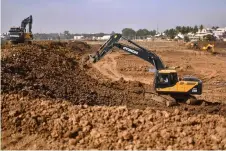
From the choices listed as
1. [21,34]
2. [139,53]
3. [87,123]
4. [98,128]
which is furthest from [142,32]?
[98,128]

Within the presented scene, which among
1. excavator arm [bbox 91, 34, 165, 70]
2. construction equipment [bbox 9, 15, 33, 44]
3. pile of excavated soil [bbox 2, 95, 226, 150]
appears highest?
construction equipment [bbox 9, 15, 33, 44]

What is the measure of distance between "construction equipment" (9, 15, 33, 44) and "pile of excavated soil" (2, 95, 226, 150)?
60.6ft

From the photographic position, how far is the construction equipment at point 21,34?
27906mm

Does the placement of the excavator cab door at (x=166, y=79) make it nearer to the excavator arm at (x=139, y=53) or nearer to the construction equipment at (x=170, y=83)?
the construction equipment at (x=170, y=83)

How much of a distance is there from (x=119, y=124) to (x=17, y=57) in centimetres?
1036

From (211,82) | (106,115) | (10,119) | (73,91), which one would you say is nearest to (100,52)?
(73,91)

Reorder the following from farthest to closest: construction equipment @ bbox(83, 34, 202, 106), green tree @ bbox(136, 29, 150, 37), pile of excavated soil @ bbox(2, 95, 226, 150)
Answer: green tree @ bbox(136, 29, 150, 37)
construction equipment @ bbox(83, 34, 202, 106)
pile of excavated soil @ bbox(2, 95, 226, 150)

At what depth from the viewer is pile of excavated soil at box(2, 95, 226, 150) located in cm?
862

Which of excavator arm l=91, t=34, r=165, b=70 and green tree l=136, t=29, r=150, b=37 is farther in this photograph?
green tree l=136, t=29, r=150, b=37

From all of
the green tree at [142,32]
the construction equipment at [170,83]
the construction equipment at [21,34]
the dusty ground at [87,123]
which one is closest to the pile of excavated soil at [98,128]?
the dusty ground at [87,123]

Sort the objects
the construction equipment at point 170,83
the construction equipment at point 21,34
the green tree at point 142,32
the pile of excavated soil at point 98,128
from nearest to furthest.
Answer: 1. the pile of excavated soil at point 98,128
2. the construction equipment at point 170,83
3. the construction equipment at point 21,34
4. the green tree at point 142,32

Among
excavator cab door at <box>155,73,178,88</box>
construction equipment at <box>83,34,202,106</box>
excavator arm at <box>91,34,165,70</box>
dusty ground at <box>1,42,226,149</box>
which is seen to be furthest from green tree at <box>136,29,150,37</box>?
dusty ground at <box>1,42,226,149</box>

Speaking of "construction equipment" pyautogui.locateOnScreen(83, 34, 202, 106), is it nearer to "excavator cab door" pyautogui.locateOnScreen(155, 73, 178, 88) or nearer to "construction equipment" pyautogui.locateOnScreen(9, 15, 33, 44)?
"excavator cab door" pyautogui.locateOnScreen(155, 73, 178, 88)

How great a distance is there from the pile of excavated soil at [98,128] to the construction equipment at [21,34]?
1847cm
